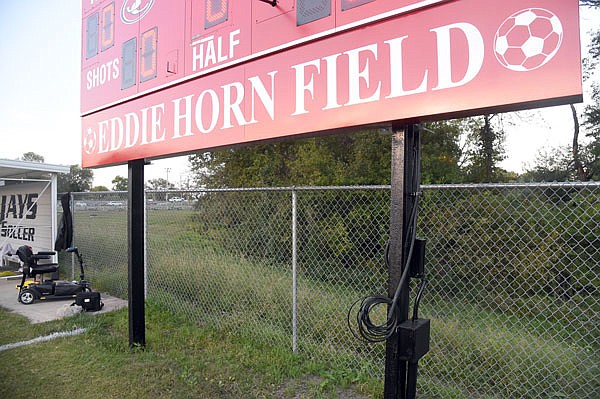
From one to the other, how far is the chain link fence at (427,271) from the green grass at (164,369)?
335 mm

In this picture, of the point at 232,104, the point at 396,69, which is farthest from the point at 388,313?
the point at 232,104

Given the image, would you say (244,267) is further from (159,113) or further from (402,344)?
(402,344)

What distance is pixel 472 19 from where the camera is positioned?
2006 millimetres

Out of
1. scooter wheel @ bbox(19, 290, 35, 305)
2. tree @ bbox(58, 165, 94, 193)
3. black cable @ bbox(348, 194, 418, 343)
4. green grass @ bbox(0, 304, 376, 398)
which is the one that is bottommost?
Answer: green grass @ bbox(0, 304, 376, 398)

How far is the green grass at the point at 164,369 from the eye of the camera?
3639 millimetres

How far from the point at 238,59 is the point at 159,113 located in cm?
129

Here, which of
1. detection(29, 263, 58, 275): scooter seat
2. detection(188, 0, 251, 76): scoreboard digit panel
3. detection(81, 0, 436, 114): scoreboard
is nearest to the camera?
detection(81, 0, 436, 114): scoreboard

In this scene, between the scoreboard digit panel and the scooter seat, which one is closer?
the scoreboard digit panel

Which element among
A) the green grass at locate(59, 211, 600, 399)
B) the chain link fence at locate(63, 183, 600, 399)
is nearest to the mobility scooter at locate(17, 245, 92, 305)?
the chain link fence at locate(63, 183, 600, 399)

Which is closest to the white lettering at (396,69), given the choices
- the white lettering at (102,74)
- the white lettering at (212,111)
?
the white lettering at (212,111)

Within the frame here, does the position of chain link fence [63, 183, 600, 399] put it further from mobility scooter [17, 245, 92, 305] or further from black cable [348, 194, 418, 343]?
black cable [348, 194, 418, 343]

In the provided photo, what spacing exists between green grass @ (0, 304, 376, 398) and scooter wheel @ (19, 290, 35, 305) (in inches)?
68.4

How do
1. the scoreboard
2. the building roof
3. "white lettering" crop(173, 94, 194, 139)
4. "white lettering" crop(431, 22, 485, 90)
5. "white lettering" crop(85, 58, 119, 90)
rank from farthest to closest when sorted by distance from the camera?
the building roof
"white lettering" crop(85, 58, 119, 90)
"white lettering" crop(173, 94, 194, 139)
the scoreboard
"white lettering" crop(431, 22, 485, 90)

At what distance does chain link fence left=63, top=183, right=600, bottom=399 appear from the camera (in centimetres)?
406
